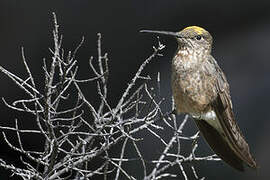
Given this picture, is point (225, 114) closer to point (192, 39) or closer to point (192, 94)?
point (192, 94)

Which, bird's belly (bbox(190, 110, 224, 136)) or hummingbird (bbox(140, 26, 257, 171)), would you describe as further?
bird's belly (bbox(190, 110, 224, 136))

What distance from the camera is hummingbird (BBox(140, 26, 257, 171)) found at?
3518mm

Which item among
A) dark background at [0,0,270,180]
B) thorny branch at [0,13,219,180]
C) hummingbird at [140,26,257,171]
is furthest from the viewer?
dark background at [0,0,270,180]

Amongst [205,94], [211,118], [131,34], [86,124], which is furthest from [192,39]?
[131,34]

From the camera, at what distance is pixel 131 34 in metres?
6.38

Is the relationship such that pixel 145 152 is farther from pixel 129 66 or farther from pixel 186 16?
pixel 186 16

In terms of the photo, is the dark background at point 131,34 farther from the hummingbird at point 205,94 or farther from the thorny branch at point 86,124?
the thorny branch at point 86,124

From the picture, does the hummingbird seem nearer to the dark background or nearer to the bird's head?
the bird's head

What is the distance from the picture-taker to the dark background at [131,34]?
20.3 ft

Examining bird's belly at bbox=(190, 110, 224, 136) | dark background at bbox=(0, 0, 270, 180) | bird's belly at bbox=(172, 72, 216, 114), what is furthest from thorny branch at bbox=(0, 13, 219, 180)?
dark background at bbox=(0, 0, 270, 180)

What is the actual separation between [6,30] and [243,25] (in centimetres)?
259

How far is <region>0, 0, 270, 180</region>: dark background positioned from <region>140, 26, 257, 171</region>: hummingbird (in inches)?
93.4

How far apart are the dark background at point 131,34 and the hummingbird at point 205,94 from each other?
7.78 feet

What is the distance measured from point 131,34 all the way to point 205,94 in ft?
9.55
